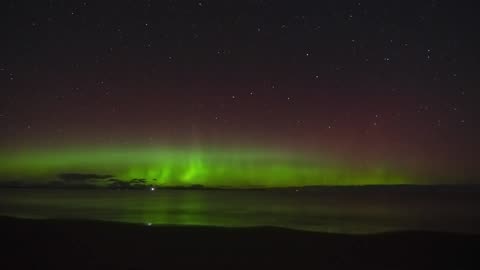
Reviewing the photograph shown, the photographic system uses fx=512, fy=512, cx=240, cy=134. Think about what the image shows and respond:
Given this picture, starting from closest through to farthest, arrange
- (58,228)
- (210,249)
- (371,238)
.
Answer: (210,249) → (371,238) → (58,228)

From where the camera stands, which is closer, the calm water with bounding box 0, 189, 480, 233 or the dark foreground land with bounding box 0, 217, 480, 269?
the dark foreground land with bounding box 0, 217, 480, 269

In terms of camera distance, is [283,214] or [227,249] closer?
[227,249]

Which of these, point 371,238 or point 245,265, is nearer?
point 245,265

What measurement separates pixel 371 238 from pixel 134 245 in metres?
8.36

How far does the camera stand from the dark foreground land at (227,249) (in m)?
12.7

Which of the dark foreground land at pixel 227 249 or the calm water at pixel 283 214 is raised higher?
the calm water at pixel 283 214

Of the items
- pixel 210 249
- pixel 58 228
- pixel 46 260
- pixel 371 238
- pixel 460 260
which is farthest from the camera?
pixel 58 228

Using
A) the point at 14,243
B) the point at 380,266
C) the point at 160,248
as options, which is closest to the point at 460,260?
the point at 380,266

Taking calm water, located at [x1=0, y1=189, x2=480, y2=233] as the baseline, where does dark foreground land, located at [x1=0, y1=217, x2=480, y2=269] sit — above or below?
below

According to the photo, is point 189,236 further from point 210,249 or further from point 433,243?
point 433,243

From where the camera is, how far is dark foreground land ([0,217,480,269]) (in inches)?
501

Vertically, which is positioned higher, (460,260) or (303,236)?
(303,236)

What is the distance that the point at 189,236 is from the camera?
1850 cm

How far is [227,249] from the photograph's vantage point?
15.3 meters
